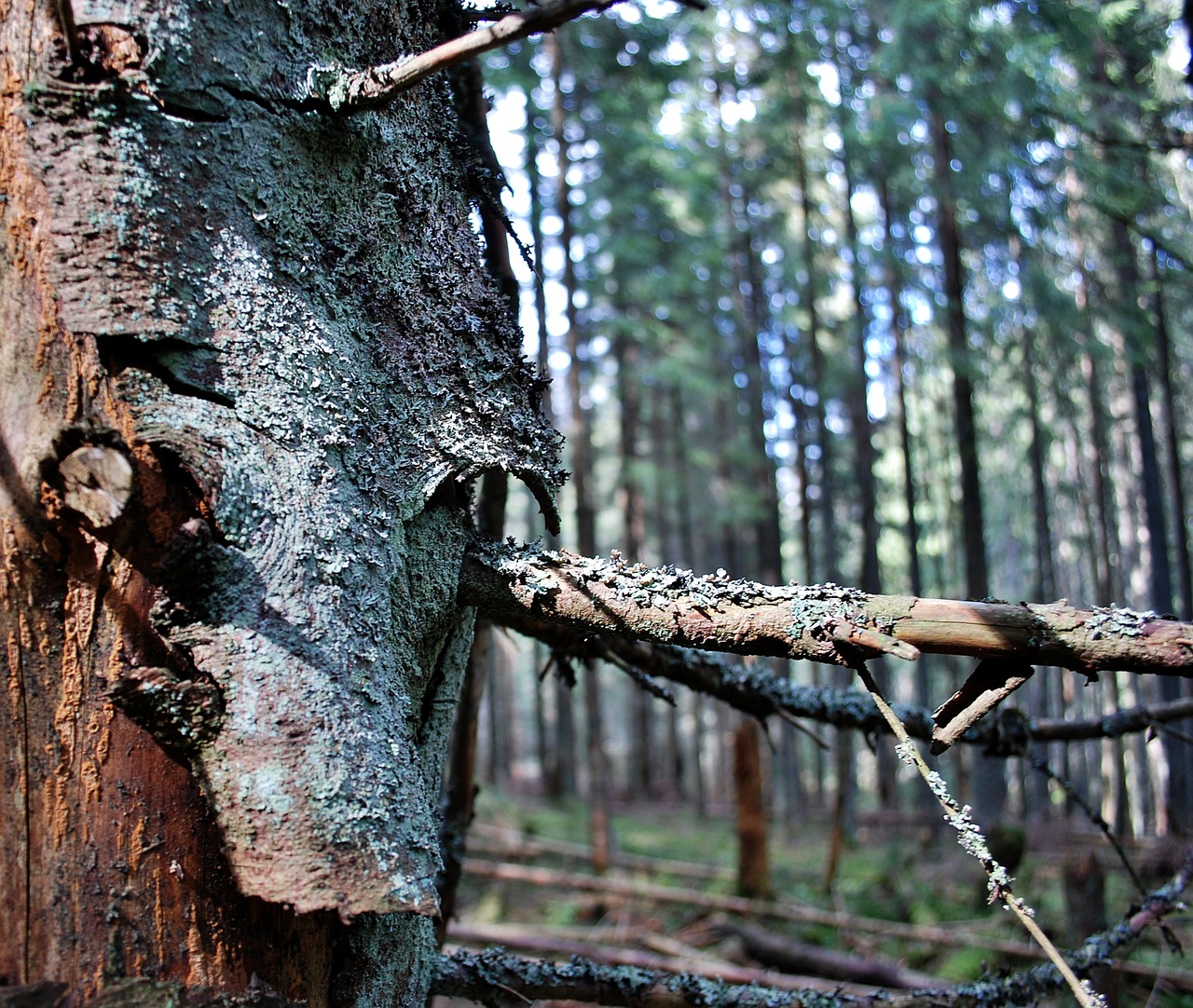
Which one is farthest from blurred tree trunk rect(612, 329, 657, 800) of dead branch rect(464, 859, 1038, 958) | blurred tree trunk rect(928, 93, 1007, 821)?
blurred tree trunk rect(928, 93, 1007, 821)

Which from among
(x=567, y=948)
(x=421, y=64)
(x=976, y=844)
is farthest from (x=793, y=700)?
(x=567, y=948)

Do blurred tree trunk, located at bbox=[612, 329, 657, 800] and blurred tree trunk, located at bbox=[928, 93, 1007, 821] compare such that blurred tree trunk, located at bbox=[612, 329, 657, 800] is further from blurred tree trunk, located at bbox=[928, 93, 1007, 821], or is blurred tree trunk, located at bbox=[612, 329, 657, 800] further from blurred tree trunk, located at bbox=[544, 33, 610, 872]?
blurred tree trunk, located at bbox=[928, 93, 1007, 821]

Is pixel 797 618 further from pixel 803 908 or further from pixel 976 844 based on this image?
pixel 803 908

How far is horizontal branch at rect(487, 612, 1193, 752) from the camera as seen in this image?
244 centimetres

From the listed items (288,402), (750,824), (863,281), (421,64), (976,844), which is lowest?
(750,824)

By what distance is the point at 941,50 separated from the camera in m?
13.0

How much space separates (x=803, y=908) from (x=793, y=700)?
8.53m

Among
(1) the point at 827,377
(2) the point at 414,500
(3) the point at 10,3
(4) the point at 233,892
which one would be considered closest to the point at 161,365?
(2) the point at 414,500

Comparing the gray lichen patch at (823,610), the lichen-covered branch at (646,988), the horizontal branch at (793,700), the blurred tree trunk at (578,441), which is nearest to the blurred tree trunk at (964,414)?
the blurred tree trunk at (578,441)

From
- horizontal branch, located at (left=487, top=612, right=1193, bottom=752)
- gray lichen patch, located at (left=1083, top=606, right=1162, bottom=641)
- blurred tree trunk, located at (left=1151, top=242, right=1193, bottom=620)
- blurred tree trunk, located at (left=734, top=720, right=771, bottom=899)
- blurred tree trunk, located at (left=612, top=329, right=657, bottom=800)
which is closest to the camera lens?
gray lichen patch, located at (left=1083, top=606, right=1162, bottom=641)

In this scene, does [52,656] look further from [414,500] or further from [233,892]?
[414,500]

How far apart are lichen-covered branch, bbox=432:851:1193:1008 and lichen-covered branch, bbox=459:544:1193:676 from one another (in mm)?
1050

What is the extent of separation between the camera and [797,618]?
1.50m

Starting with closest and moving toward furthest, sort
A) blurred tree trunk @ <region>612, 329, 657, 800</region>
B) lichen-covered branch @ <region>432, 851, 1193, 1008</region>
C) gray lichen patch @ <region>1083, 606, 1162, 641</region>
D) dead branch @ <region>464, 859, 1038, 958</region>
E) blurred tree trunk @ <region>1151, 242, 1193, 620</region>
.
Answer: gray lichen patch @ <region>1083, 606, 1162, 641</region>
lichen-covered branch @ <region>432, 851, 1193, 1008</region>
dead branch @ <region>464, 859, 1038, 958</region>
blurred tree trunk @ <region>1151, 242, 1193, 620</region>
blurred tree trunk @ <region>612, 329, 657, 800</region>
